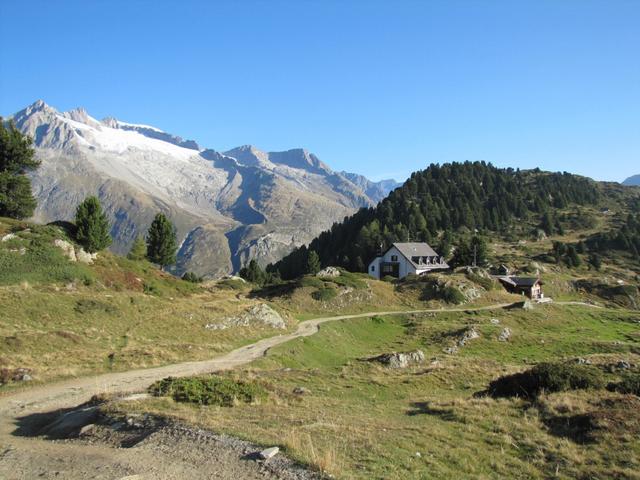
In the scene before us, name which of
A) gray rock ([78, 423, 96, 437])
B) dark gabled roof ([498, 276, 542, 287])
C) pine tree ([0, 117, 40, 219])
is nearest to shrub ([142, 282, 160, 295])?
pine tree ([0, 117, 40, 219])

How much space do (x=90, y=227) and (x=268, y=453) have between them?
56.1 m

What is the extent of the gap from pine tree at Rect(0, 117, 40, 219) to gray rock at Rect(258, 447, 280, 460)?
7071cm

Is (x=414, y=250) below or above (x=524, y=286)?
above

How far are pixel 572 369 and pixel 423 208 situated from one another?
157 metres

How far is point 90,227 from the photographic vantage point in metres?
59.7

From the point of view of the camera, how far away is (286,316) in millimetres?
59125

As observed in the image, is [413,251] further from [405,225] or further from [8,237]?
[8,237]

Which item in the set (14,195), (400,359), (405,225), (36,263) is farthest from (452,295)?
(405,225)

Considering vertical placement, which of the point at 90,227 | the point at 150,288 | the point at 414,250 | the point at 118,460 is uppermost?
the point at 90,227

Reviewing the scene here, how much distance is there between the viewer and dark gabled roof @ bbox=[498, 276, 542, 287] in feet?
330

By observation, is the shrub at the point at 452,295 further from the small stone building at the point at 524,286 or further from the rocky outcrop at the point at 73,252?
the rocky outcrop at the point at 73,252

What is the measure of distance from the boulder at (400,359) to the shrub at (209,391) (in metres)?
19.2

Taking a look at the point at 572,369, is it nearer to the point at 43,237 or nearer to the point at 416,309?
the point at 416,309

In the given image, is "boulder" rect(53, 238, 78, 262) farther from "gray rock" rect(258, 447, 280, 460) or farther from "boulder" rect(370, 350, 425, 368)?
"gray rock" rect(258, 447, 280, 460)
